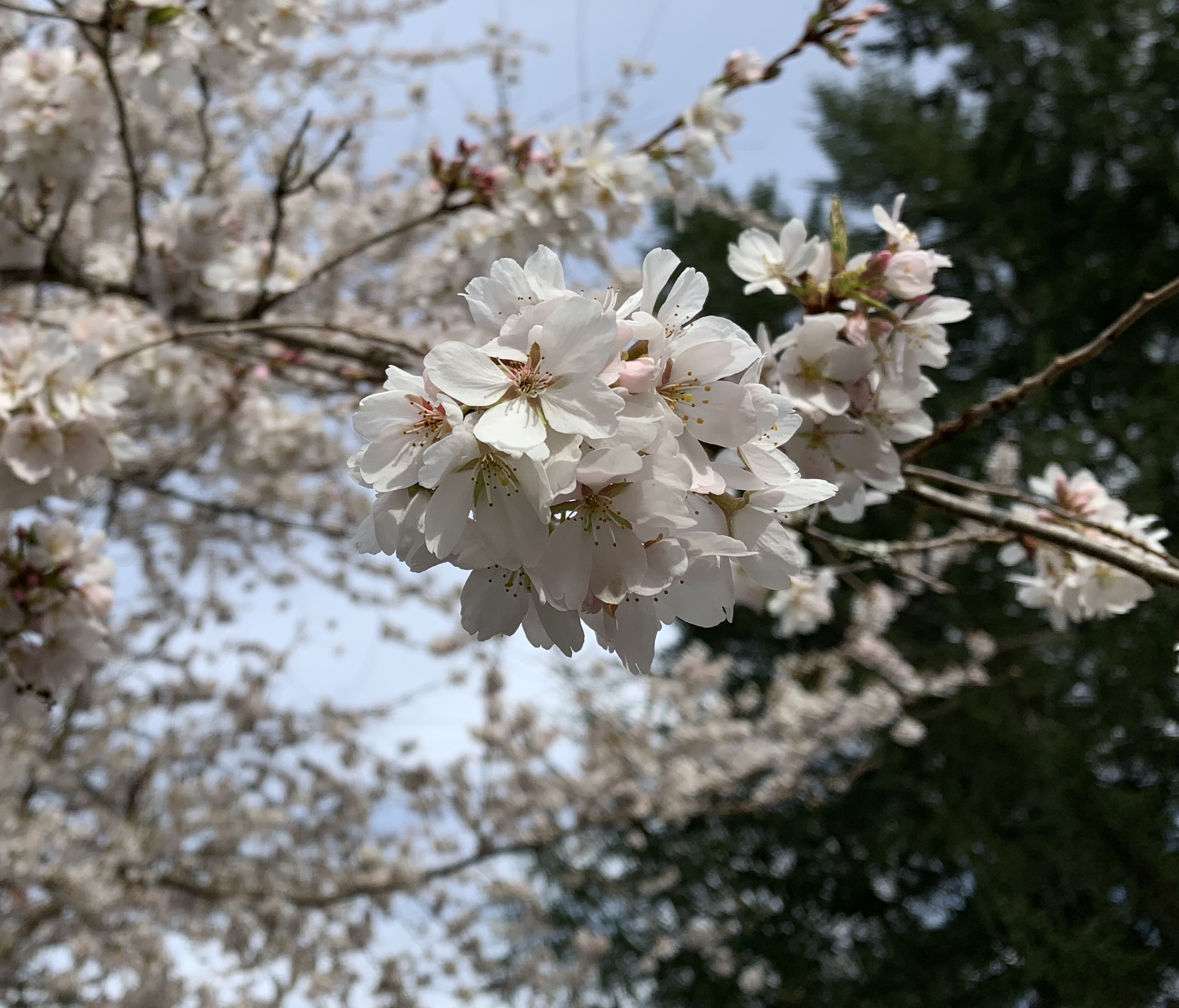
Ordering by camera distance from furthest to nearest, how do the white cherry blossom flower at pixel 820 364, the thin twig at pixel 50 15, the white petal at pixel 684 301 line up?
the thin twig at pixel 50 15 → the white cherry blossom flower at pixel 820 364 → the white petal at pixel 684 301

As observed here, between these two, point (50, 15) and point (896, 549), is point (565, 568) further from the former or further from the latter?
point (50, 15)

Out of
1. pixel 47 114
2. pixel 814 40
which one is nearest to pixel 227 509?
pixel 47 114

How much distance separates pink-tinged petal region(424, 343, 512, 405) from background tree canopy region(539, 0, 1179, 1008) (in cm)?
272

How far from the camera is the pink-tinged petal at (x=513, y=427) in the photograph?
1.56 feet

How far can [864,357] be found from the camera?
0.76m

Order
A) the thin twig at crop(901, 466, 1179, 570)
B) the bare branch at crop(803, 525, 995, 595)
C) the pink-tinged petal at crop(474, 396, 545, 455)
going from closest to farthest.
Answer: the pink-tinged petal at crop(474, 396, 545, 455) → the thin twig at crop(901, 466, 1179, 570) → the bare branch at crop(803, 525, 995, 595)

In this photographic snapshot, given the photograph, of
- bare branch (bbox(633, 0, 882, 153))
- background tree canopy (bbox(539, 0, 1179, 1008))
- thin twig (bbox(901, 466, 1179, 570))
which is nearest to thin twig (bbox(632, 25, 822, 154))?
bare branch (bbox(633, 0, 882, 153))

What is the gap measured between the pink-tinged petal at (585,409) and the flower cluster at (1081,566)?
70cm

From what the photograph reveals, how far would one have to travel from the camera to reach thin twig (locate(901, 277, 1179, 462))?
2.75 ft

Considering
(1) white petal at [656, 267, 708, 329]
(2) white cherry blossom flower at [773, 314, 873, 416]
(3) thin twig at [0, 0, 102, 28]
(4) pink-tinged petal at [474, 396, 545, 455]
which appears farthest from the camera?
(3) thin twig at [0, 0, 102, 28]

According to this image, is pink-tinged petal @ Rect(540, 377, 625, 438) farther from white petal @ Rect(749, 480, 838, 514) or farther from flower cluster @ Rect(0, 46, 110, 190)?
flower cluster @ Rect(0, 46, 110, 190)

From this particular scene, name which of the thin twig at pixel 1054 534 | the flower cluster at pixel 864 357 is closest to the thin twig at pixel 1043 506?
the thin twig at pixel 1054 534

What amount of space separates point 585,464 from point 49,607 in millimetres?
1028

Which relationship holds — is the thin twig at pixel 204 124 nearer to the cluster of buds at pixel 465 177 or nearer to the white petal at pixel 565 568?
the cluster of buds at pixel 465 177
